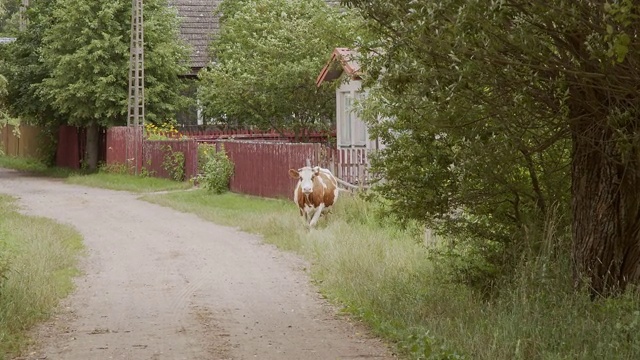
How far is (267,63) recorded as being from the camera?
3850 centimetres

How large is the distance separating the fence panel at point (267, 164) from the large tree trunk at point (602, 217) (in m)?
16.4

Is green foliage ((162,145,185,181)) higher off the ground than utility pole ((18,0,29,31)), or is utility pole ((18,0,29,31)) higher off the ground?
utility pole ((18,0,29,31))

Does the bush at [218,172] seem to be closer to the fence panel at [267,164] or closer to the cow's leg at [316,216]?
the fence panel at [267,164]

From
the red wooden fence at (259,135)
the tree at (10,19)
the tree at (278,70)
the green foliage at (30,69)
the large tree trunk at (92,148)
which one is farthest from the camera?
the tree at (10,19)

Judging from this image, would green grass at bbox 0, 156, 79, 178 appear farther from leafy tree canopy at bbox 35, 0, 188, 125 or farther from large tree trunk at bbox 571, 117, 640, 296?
large tree trunk at bbox 571, 117, 640, 296

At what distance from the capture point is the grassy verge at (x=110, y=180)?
113ft

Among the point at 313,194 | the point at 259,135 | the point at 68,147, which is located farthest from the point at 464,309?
the point at 68,147

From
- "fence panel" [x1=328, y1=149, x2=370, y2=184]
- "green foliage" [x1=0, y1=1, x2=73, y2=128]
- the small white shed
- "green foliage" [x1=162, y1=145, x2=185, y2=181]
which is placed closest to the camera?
"fence panel" [x1=328, y1=149, x2=370, y2=184]

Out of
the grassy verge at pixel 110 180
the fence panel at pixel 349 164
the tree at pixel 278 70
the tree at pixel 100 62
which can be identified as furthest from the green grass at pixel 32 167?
the fence panel at pixel 349 164

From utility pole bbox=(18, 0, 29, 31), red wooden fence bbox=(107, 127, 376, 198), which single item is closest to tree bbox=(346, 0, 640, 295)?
red wooden fence bbox=(107, 127, 376, 198)

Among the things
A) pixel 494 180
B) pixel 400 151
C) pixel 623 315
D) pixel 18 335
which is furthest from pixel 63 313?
pixel 623 315

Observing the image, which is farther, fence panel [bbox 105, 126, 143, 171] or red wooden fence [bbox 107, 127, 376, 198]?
fence panel [bbox 105, 126, 143, 171]

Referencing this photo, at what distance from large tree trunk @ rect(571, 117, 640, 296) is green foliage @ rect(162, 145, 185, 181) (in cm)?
2540

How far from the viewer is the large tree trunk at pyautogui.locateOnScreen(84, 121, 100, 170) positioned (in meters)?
43.3
